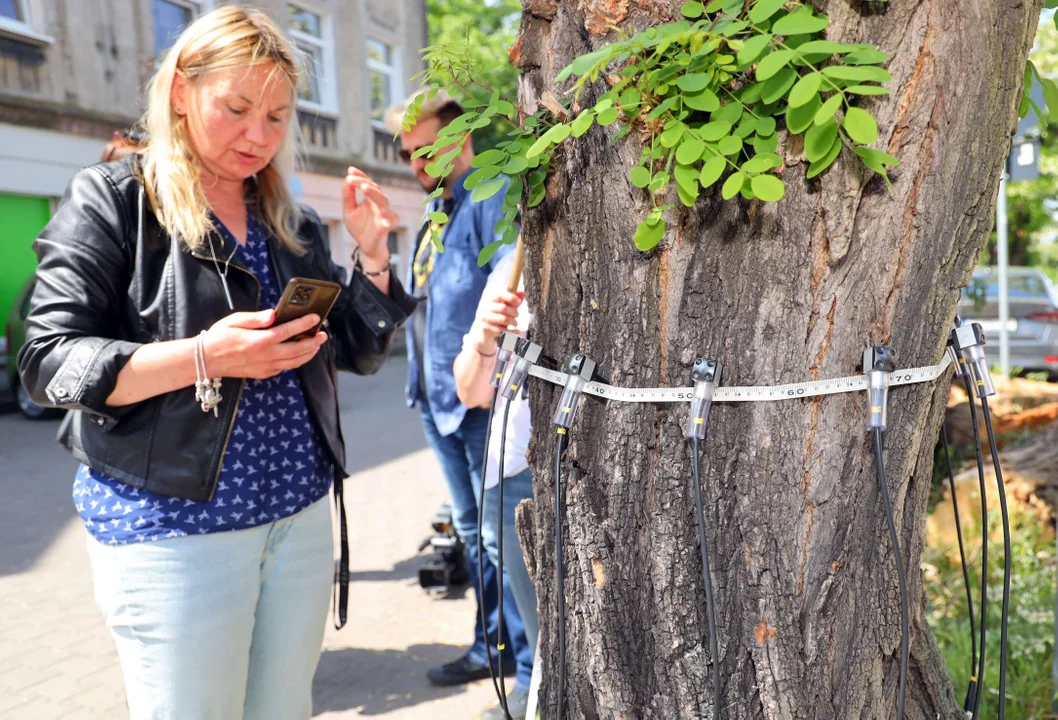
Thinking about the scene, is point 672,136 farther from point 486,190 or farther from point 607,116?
point 486,190

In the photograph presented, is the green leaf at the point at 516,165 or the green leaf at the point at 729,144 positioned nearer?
the green leaf at the point at 729,144

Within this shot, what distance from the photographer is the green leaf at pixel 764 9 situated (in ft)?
3.77

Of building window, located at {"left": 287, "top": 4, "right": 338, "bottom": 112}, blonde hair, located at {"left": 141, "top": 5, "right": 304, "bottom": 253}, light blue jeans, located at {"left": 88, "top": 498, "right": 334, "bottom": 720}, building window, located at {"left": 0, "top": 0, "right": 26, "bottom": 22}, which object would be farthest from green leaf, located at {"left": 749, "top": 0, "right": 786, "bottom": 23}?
building window, located at {"left": 287, "top": 4, "right": 338, "bottom": 112}

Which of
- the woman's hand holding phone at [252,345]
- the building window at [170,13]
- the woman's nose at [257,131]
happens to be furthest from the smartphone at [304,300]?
the building window at [170,13]

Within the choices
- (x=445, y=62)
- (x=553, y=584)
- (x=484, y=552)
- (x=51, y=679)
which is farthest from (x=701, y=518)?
(x=51, y=679)

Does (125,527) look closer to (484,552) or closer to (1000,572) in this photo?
(484,552)

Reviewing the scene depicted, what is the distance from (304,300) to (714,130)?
92cm

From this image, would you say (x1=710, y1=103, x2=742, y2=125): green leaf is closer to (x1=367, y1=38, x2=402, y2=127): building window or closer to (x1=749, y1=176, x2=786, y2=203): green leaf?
(x1=749, y1=176, x2=786, y2=203): green leaf

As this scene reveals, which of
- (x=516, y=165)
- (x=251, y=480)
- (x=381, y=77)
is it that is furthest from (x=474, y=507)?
(x=381, y=77)

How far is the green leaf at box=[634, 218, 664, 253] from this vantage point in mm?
1288

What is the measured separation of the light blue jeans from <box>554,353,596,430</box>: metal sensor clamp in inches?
30.9

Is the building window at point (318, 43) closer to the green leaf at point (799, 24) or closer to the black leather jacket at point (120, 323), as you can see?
the black leather jacket at point (120, 323)

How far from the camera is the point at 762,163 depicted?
1193 millimetres

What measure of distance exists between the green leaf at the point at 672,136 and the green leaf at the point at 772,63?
5.1 inches
